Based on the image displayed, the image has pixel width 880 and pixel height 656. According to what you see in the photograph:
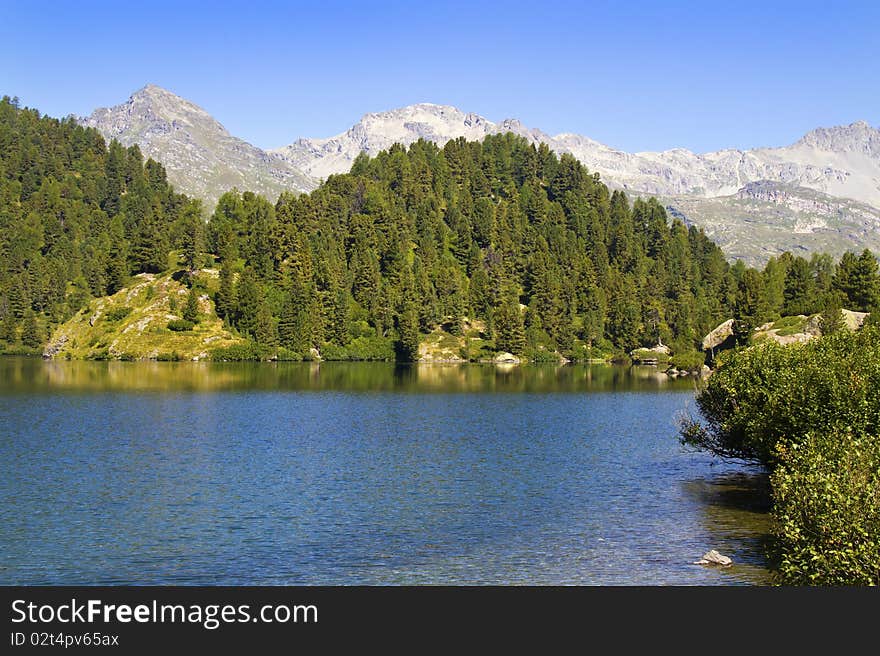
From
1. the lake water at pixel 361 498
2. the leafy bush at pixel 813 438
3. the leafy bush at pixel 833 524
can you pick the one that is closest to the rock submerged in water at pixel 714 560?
the lake water at pixel 361 498

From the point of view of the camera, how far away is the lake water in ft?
158

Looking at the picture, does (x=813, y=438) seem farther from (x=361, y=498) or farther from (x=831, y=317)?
(x=831, y=317)

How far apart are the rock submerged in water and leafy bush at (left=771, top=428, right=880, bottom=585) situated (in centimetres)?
684

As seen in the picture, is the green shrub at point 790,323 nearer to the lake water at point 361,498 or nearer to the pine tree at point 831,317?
the pine tree at point 831,317

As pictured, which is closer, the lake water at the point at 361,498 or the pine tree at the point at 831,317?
the lake water at the point at 361,498

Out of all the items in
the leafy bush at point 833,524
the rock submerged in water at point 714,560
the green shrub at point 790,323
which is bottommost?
the rock submerged in water at point 714,560

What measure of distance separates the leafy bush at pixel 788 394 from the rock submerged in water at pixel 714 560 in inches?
401

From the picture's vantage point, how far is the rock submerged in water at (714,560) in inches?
1900

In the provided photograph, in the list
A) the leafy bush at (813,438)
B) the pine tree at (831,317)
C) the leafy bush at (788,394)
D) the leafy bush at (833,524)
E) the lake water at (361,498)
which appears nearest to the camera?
the leafy bush at (833,524)
